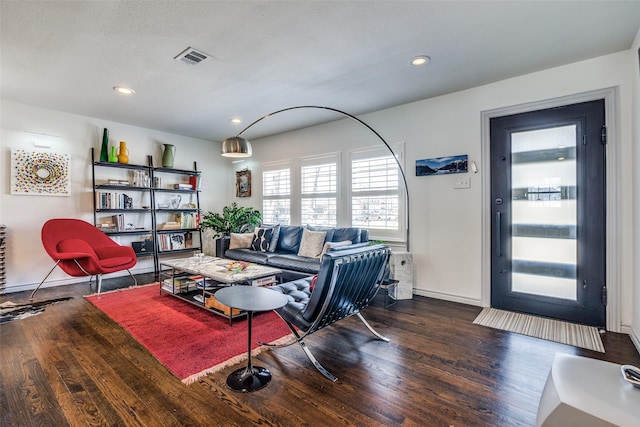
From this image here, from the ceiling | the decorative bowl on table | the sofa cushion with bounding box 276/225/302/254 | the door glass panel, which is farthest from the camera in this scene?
the sofa cushion with bounding box 276/225/302/254

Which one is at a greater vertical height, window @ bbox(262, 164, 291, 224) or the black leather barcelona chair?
window @ bbox(262, 164, 291, 224)

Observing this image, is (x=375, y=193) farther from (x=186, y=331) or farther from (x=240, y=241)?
(x=186, y=331)

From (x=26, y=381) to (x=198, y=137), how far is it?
4832 mm

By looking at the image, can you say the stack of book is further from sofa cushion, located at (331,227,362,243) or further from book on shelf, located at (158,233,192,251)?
sofa cushion, located at (331,227,362,243)

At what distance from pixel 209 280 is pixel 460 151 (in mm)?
3397

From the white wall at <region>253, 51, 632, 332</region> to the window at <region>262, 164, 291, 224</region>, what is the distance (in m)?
1.88

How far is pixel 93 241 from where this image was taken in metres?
4.19

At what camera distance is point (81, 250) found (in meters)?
3.81

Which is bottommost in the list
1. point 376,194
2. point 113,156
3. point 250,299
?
point 250,299

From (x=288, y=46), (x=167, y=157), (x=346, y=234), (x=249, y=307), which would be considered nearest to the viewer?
(x=249, y=307)

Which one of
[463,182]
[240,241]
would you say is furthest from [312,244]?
[463,182]

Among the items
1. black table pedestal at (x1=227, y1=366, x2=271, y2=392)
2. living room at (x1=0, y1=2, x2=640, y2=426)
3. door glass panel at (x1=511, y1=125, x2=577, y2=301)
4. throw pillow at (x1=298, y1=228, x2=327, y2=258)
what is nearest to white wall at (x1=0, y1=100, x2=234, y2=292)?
living room at (x1=0, y1=2, x2=640, y2=426)

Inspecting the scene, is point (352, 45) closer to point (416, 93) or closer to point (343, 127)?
point (416, 93)

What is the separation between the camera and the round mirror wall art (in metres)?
4.04
